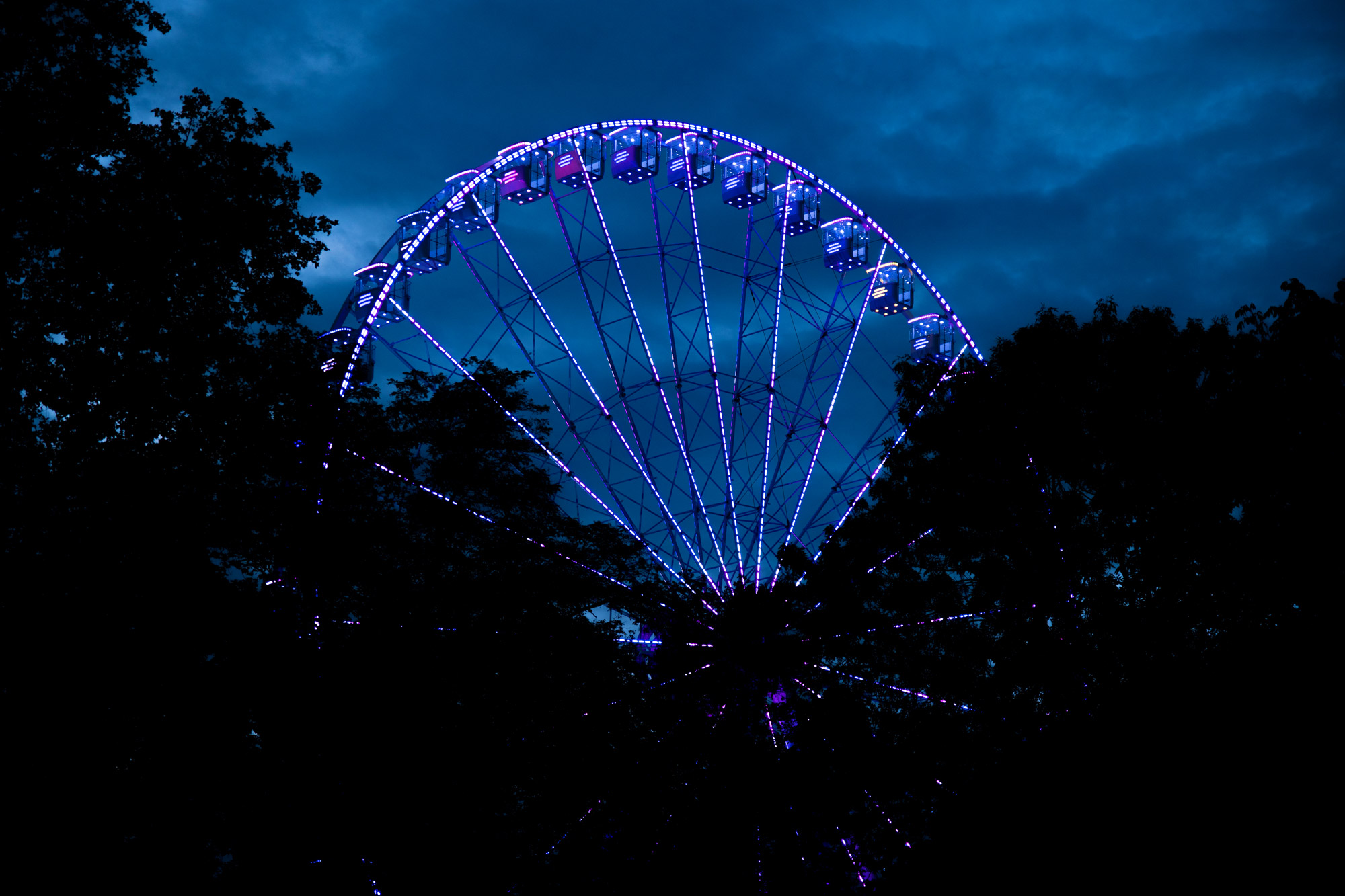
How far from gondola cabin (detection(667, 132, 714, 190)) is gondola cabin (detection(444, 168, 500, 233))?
141 inches

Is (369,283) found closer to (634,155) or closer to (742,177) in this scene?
(634,155)

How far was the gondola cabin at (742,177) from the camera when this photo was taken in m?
19.0

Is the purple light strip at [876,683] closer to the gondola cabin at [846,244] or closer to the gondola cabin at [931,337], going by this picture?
the gondola cabin at [931,337]

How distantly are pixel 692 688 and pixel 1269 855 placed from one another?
7120 mm

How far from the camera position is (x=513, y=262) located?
16.4m

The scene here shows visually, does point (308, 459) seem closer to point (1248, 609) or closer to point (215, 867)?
point (215, 867)

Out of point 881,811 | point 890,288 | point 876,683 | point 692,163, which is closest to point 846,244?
point 890,288

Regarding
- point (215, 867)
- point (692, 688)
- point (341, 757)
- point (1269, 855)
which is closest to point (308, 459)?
point (341, 757)

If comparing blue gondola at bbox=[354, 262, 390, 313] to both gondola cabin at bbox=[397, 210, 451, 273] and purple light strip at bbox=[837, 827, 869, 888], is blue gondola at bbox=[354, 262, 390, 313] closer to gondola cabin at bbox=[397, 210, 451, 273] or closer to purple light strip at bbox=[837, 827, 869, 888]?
gondola cabin at bbox=[397, 210, 451, 273]

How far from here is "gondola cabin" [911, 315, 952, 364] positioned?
792 inches

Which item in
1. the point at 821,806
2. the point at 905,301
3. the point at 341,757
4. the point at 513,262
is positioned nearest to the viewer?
the point at 341,757

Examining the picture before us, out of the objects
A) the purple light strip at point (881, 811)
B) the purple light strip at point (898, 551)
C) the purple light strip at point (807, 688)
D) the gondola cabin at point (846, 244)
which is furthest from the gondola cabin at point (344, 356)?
the gondola cabin at point (846, 244)

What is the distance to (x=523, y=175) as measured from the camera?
1678 centimetres

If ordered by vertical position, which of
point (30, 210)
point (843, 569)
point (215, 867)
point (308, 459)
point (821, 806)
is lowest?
point (821, 806)
